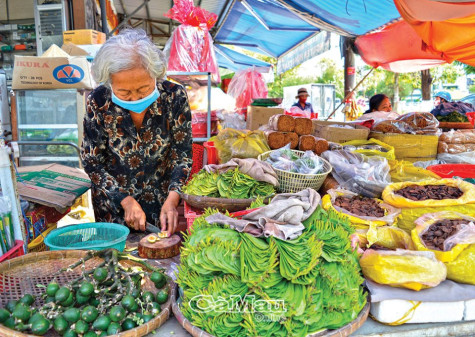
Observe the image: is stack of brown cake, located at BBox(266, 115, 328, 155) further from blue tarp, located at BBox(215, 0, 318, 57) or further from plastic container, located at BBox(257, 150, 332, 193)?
blue tarp, located at BBox(215, 0, 318, 57)

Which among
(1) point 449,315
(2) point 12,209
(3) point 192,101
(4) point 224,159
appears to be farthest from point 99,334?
(3) point 192,101

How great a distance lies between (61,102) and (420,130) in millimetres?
3987

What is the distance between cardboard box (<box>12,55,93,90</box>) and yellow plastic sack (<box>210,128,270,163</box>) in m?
2.28

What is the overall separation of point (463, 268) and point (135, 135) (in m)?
1.79

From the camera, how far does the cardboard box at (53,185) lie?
208 cm

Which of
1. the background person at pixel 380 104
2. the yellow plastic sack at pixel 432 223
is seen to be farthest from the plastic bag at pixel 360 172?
the background person at pixel 380 104

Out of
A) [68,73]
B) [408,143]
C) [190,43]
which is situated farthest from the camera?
[190,43]

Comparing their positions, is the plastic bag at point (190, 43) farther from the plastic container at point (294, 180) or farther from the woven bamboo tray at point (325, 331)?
the woven bamboo tray at point (325, 331)

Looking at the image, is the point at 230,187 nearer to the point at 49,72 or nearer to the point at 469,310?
the point at 469,310

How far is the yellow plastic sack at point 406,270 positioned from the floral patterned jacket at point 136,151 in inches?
45.0

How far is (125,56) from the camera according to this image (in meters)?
1.86

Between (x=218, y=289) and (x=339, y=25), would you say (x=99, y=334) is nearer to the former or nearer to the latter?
(x=218, y=289)

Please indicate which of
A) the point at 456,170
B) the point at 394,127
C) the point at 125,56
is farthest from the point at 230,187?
the point at 394,127

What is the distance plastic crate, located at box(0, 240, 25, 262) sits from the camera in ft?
4.75
